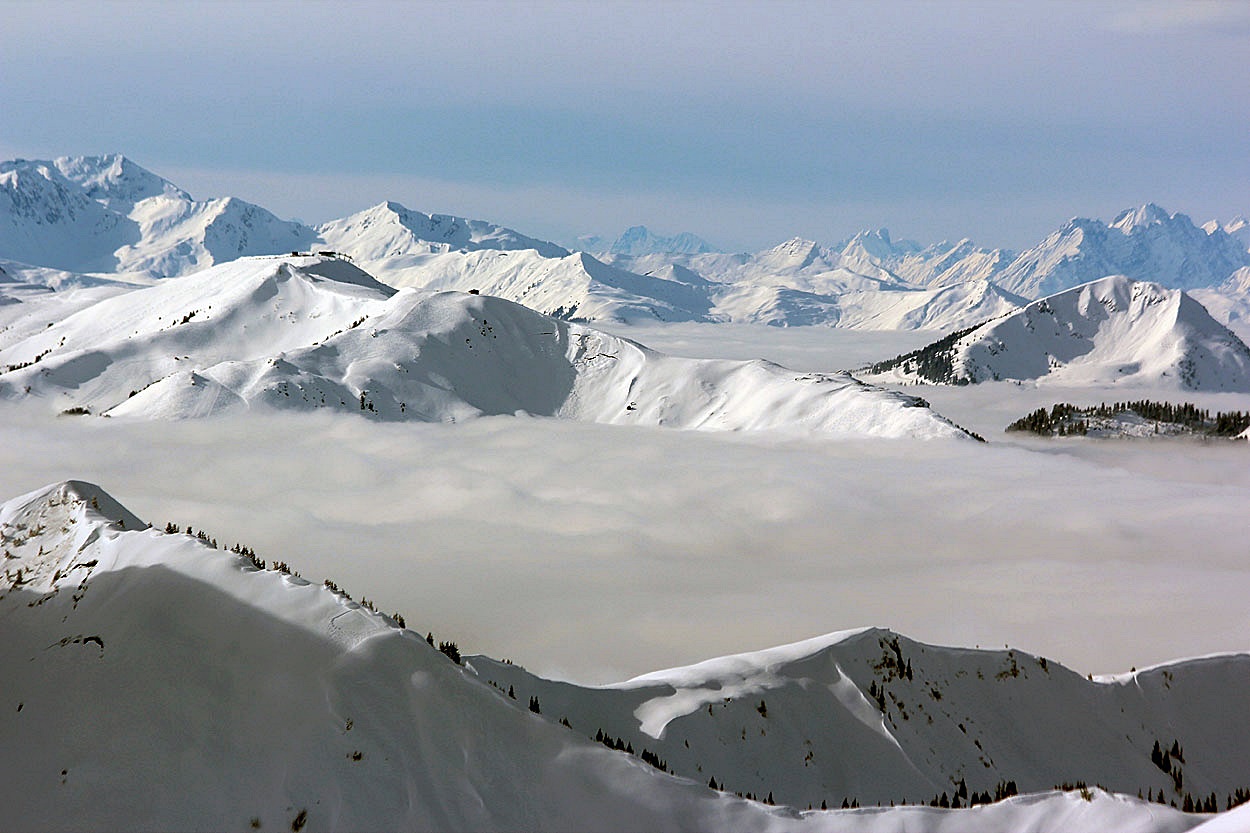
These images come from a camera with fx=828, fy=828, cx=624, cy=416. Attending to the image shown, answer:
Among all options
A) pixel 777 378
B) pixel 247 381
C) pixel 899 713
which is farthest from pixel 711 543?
pixel 899 713

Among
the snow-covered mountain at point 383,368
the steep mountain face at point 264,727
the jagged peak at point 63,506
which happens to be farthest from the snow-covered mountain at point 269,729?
the snow-covered mountain at point 383,368

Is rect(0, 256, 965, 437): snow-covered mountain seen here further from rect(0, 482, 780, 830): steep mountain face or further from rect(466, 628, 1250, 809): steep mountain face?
rect(0, 482, 780, 830): steep mountain face

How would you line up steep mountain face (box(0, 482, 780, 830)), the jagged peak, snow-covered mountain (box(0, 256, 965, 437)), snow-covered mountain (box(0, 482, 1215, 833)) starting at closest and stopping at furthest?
steep mountain face (box(0, 482, 780, 830)) < snow-covered mountain (box(0, 482, 1215, 833)) < the jagged peak < snow-covered mountain (box(0, 256, 965, 437))

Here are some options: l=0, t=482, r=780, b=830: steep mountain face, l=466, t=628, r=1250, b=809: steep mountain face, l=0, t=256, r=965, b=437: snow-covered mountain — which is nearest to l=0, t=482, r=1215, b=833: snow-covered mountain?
l=0, t=482, r=780, b=830: steep mountain face

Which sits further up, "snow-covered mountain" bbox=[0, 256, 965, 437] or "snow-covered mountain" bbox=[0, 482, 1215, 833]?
"snow-covered mountain" bbox=[0, 482, 1215, 833]

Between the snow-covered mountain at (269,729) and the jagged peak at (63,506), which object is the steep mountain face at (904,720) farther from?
the jagged peak at (63,506)

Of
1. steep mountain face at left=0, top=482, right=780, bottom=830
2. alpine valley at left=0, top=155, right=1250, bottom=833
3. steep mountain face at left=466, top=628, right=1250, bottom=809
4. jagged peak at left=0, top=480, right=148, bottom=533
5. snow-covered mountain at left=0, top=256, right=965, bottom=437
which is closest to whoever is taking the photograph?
Answer: steep mountain face at left=0, top=482, right=780, bottom=830

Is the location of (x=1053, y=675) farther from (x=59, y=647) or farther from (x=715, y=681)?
(x=59, y=647)
